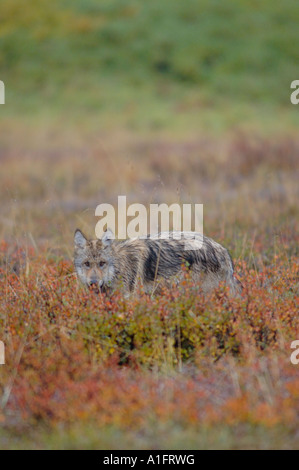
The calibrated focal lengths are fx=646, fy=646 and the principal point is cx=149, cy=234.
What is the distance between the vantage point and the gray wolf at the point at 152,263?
7.41 meters

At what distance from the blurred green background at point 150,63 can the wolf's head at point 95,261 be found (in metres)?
23.1

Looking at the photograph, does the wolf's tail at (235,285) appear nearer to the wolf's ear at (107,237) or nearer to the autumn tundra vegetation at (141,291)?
the autumn tundra vegetation at (141,291)

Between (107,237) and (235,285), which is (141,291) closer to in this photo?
(107,237)

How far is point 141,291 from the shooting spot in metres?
6.96

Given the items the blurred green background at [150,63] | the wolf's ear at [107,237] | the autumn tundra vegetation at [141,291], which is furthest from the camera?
the blurred green background at [150,63]

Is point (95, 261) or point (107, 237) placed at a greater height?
point (107, 237)

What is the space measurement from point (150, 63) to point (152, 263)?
39288 mm

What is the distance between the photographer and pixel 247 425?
16.3 ft

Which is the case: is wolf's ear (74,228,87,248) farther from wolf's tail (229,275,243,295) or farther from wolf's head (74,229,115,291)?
wolf's tail (229,275,243,295)

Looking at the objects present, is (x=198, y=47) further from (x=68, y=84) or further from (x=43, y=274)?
(x=43, y=274)

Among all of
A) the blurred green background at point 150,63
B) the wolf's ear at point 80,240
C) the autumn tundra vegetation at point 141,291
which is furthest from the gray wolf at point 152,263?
the blurred green background at point 150,63

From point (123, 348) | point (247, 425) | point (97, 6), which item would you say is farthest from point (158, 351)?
point (97, 6)

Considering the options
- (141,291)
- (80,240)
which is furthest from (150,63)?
(141,291)

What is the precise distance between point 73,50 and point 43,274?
41.9 m
